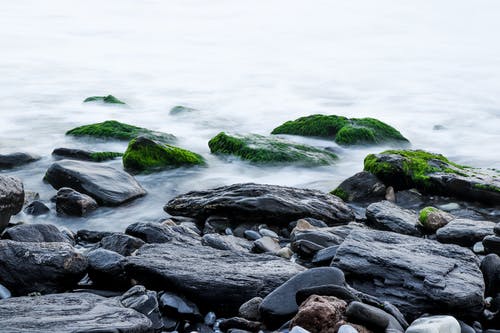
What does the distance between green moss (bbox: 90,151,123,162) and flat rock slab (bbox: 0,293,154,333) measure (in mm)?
5641

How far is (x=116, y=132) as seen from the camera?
36.4 feet

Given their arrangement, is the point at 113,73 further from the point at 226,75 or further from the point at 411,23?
the point at 411,23

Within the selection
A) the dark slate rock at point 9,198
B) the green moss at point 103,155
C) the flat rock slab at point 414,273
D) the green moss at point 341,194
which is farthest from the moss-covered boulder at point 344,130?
the flat rock slab at point 414,273

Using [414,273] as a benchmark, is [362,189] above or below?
below

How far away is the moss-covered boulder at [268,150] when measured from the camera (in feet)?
32.0

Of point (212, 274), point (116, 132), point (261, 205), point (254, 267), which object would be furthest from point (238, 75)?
point (212, 274)

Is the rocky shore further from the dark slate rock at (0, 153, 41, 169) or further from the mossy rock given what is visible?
the mossy rock

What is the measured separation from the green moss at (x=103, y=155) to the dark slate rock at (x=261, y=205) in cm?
268

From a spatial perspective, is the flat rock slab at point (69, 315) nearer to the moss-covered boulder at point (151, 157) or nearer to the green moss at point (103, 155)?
the moss-covered boulder at point (151, 157)

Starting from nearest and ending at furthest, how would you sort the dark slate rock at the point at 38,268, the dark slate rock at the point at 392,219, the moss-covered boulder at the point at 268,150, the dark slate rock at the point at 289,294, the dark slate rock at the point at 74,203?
1. the dark slate rock at the point at 289,294
2. the dark slate rock at the point at 38,268
3. the dark slate rock at the point at 392,219
4. the dark slate rock at the point at 74,203
5. the moss-covered boulder at the point at 268,150

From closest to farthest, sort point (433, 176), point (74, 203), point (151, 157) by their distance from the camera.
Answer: point (74, 203) < point (433, 176) < point (151, 157)

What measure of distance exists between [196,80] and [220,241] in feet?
45.4

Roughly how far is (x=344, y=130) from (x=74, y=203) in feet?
18.1

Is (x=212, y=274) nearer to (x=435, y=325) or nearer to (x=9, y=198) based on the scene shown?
(x=435, y=325)
